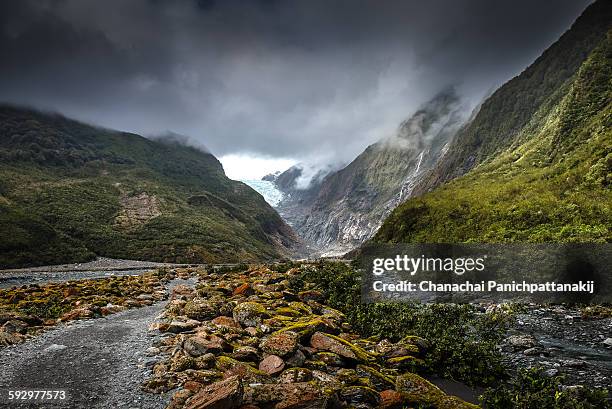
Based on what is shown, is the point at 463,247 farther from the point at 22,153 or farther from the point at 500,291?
the point at 22,153

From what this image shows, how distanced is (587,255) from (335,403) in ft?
97.9

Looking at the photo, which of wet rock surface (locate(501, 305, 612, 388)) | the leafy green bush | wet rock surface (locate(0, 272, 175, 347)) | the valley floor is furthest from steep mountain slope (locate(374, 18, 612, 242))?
wet rock surface (locate(0, 272, 175, 347))

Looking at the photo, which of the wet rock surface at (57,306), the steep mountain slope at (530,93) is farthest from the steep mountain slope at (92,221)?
the steep mountain slope at (530,93)

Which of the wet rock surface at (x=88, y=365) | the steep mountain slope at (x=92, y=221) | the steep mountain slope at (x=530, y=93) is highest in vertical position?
the steep mountain slope at (x=530, y=93)

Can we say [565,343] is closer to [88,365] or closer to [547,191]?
[88,365]

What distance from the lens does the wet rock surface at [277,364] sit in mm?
12000

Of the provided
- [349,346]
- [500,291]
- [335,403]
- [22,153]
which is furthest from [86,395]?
[22,153]

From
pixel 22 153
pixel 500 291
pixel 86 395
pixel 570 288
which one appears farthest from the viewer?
pixel 22 153

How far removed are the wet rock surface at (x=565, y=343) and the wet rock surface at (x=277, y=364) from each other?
5402mm

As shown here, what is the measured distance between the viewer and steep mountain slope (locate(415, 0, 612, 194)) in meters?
115

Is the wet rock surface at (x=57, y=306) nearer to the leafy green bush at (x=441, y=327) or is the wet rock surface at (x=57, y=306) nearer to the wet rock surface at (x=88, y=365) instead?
the wet rock surface at (x=88, y=365)

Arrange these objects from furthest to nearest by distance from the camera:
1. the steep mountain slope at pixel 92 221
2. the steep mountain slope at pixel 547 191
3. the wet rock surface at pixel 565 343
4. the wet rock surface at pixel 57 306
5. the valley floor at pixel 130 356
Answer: the steep mountain slope at pixel 92 221 → the steep mountain slope at pixel 547 191 → the wet rock surface at pixel 57 306 → the wet rock surface at pixel 565 343 → the valley floor at pixel 130 356

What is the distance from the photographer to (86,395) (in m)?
13.1

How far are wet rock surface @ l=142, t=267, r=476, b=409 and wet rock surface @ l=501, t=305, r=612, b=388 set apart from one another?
213 inches
